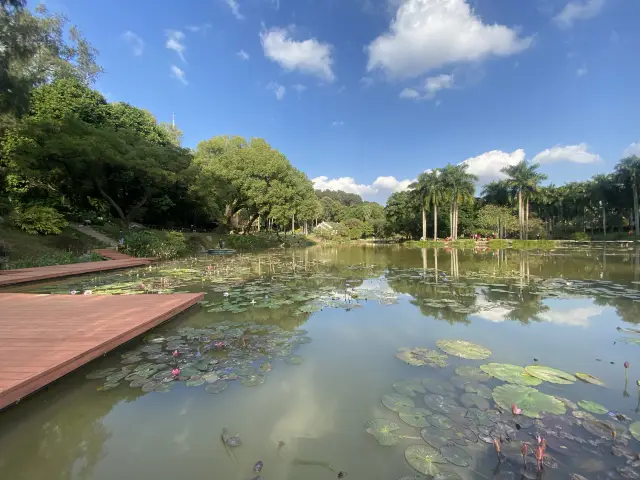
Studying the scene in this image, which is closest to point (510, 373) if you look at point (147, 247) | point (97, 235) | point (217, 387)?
point (217, 387)

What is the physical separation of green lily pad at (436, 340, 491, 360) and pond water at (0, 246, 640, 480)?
0.10 feet

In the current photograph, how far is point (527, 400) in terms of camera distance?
8.94ft

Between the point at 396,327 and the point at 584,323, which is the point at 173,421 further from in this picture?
the point at 584,323

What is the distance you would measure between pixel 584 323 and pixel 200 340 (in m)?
5.85

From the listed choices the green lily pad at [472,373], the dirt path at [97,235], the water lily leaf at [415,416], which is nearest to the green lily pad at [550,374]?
the green lily pad at [472,373]

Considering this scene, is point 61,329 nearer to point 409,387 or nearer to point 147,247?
point 409,387

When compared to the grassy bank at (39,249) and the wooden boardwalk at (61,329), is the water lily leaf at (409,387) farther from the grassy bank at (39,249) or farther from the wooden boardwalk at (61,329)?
the grassy bank at (39,249)

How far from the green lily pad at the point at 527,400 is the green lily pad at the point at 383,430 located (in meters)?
1.01

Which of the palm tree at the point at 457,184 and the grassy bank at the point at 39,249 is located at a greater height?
the palm tree at the point at 457,184

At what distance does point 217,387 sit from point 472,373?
256 centimetres

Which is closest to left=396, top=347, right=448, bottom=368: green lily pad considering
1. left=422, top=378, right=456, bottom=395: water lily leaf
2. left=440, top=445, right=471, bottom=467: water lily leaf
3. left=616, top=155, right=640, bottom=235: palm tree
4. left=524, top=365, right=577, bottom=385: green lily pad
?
left=422, top=378, right=456, bottom=395: water lily leaf

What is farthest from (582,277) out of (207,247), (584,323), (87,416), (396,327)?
(207,247)

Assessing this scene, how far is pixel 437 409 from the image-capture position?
2.62 meters

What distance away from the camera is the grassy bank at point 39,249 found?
11.4 meters
